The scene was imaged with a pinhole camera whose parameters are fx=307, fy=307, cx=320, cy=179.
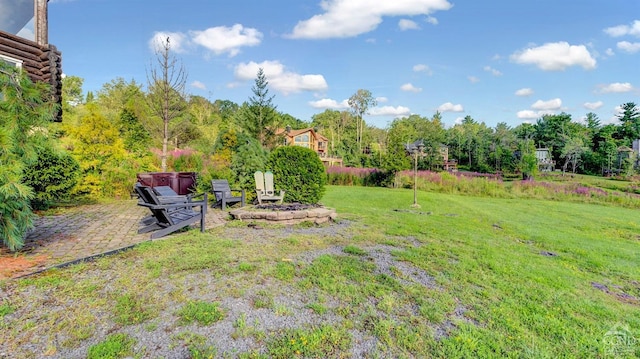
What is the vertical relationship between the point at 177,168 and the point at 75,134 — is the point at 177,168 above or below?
below

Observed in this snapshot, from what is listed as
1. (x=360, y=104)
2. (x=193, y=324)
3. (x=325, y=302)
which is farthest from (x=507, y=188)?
(x=360, y=104)

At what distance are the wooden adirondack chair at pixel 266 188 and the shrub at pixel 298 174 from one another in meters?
0.29

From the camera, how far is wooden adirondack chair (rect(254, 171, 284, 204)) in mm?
7451

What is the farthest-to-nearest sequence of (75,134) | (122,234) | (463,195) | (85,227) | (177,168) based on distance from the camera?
(463,195)
(177,168)
(75,134)
(85,227)
(122,234)

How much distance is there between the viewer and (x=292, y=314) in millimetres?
2396

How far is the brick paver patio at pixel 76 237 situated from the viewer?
3.40m

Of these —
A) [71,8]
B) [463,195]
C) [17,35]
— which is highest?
[71,8]

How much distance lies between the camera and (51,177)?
772 centimetres

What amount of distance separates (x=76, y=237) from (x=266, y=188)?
408 centimetres

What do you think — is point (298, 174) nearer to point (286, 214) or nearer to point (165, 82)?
point (286, 214)

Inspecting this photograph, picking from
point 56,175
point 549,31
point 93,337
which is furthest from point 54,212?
point 549,31

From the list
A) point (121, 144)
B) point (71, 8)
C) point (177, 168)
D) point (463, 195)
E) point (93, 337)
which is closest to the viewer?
point (93, 337)

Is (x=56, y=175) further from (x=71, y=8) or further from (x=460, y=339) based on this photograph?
(x=460, y=339)

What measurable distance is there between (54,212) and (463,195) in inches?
597
